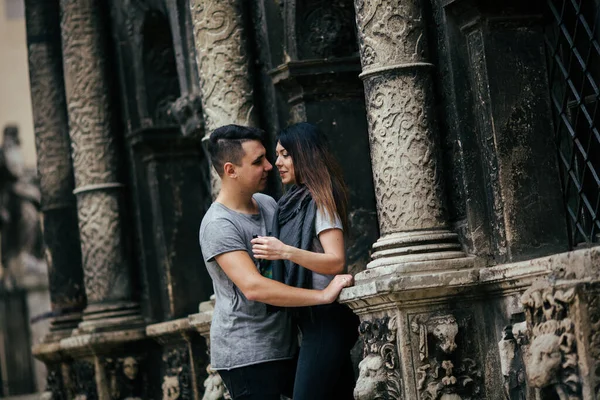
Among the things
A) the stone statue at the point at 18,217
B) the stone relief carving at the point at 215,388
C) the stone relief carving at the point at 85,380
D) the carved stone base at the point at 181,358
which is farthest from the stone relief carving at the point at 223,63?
the stone statue at the point at 18,217

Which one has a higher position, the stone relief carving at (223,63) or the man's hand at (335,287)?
the stone relief carving at (223,63)

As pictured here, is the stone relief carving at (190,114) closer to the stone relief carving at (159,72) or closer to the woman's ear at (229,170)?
the stone relief carving at (159,72)

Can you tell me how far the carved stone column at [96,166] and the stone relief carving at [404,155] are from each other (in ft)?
18.3

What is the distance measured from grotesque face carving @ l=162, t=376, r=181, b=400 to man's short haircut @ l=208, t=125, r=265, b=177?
205 inches

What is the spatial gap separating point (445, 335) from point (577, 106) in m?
1.45

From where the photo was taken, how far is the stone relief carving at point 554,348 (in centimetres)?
663

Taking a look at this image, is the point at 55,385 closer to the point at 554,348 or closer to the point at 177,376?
the point at 177,376

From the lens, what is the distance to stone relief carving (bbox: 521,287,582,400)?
6632mm

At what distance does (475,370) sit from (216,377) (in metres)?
3.06

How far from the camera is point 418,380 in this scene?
804cm

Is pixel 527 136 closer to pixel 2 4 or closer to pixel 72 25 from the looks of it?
pixel 72 25

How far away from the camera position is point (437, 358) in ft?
26.6

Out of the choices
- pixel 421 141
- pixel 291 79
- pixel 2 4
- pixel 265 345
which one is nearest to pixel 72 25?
pixel 291 79

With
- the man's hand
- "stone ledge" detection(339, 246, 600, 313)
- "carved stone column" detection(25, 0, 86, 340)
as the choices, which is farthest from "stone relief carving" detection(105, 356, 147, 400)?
the man's hand
